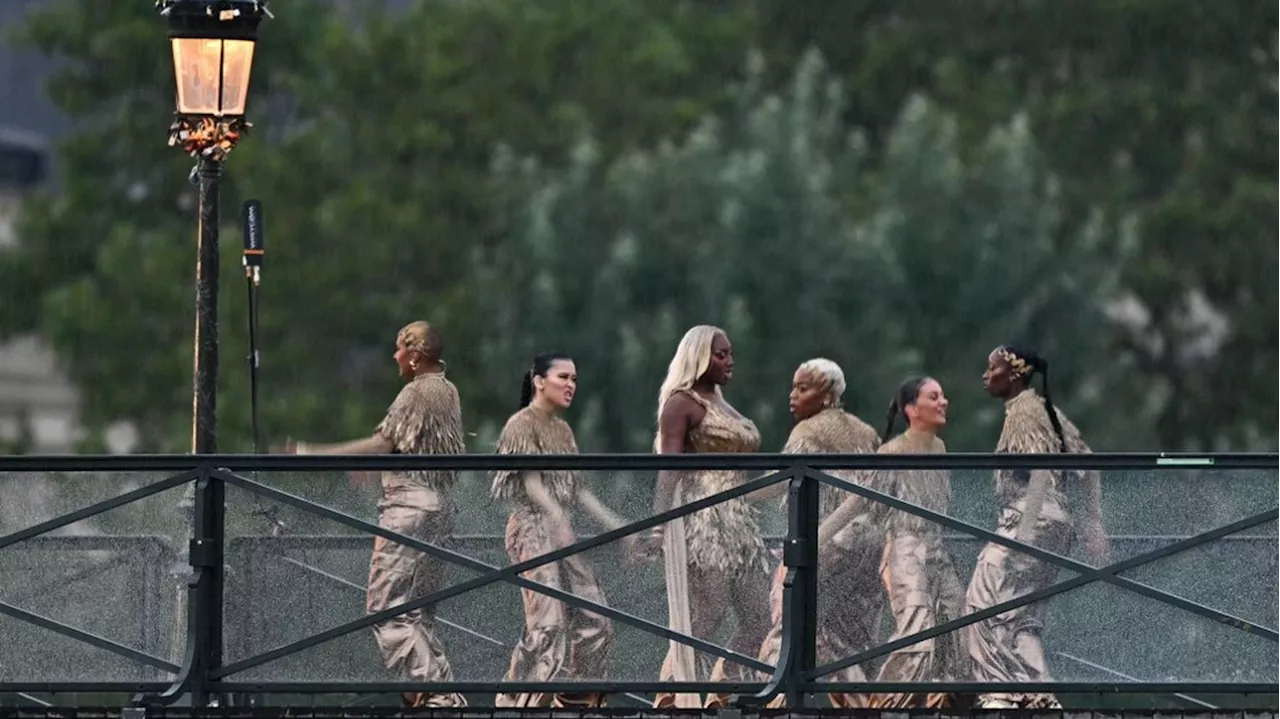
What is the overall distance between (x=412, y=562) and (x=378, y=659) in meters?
0.46

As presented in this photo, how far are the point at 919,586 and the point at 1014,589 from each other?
40 cm

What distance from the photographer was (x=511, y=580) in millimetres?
14367

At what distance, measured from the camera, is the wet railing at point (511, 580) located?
46.5ft

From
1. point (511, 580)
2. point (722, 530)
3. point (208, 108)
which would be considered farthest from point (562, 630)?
point (208, 108)

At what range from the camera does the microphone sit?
57.9ft

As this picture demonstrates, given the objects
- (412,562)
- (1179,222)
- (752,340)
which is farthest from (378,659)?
(1179,222)

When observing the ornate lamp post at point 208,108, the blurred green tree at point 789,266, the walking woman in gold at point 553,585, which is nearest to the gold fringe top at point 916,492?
the walking woman in gold at point 553,585

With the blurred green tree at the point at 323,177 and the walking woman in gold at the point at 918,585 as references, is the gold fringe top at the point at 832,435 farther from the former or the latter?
the blurred green tree at the point at 323,177

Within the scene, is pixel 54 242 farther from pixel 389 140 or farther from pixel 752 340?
pixel 752 340

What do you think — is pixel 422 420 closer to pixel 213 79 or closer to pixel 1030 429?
pixel 1030 429

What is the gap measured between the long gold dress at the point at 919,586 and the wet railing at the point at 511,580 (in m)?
0.06

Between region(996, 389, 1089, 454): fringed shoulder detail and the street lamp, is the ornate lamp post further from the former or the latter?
region(996, 389, 1089, 454): fringed shoulder detail

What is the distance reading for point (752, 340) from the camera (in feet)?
163

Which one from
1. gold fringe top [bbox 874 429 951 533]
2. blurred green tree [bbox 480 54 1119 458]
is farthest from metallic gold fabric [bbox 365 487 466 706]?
blurred green tree [bbox 480 54 1119 458]
